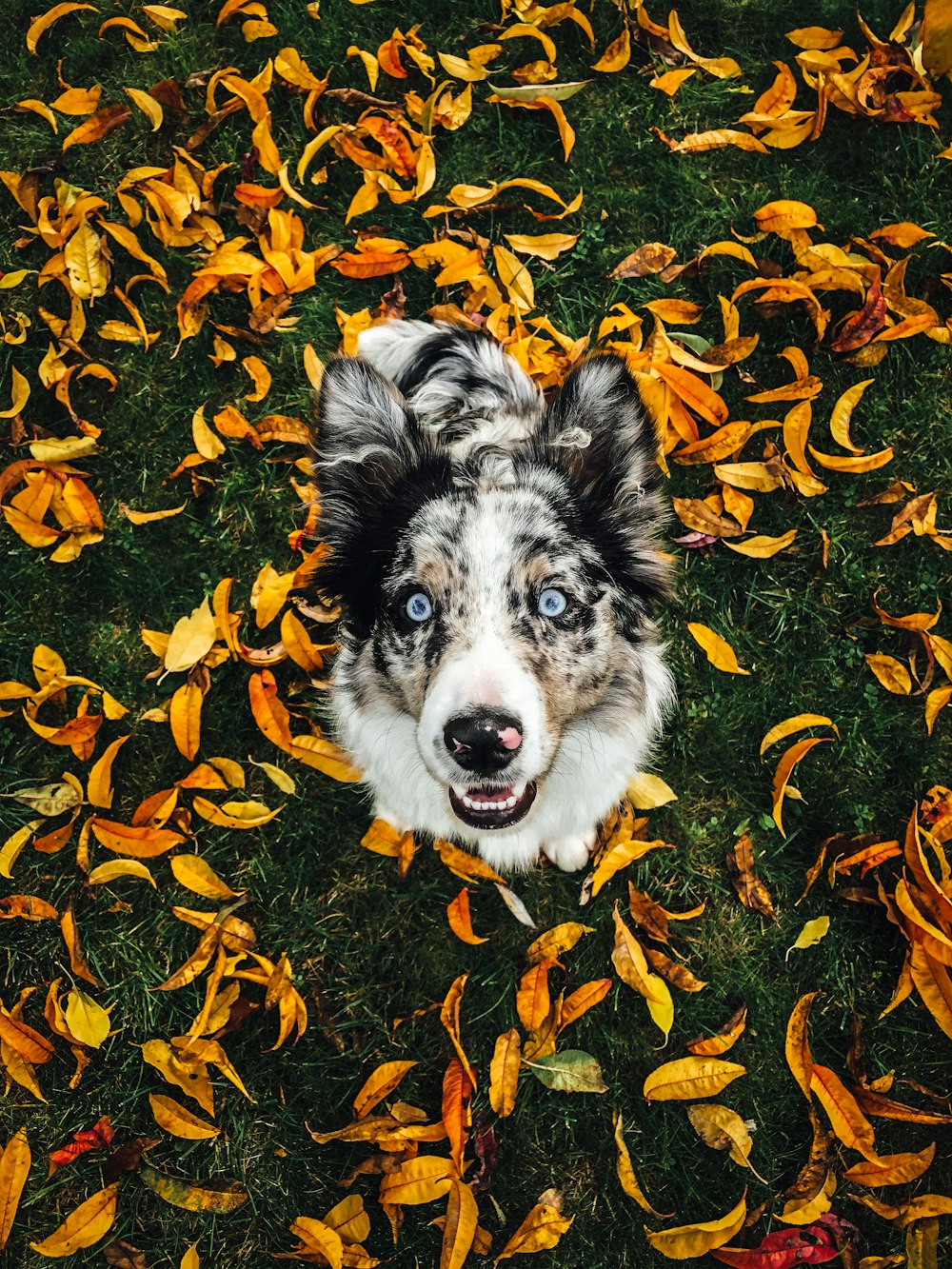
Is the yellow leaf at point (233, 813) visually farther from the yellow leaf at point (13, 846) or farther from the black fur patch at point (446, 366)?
the black fur patch at point (446, 366)

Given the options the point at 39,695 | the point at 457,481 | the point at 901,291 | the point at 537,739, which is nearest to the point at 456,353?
the point at 457,481

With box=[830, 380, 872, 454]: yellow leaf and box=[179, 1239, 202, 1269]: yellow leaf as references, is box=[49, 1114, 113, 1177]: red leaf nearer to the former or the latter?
box=[179, 1239, 202, 1269]: yellow leaf

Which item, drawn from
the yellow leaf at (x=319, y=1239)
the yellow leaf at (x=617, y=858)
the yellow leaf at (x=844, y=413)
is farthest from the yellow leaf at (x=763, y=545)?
the yellow leaf at (x=319, y=1239)

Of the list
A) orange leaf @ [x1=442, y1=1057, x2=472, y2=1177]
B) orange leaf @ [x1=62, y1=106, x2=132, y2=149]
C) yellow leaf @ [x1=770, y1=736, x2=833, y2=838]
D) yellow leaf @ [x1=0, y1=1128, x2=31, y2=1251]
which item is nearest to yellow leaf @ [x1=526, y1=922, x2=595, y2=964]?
orange leaf @ [x1=442, y1=1057, x2=472, y2=1177]

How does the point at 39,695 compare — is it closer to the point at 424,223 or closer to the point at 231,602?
the point at 231,602

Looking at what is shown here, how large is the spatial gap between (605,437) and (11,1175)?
3.77 meters

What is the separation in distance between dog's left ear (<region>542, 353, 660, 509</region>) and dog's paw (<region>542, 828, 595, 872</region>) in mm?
1455

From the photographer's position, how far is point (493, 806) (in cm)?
277

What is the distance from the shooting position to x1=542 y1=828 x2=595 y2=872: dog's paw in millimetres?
3514

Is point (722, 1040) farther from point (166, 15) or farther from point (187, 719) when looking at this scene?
point (166, 15)

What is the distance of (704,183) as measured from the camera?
4.20 m

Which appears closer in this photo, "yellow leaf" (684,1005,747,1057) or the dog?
the dog

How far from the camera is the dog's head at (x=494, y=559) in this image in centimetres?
258

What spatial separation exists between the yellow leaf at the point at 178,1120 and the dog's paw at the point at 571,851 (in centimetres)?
179
